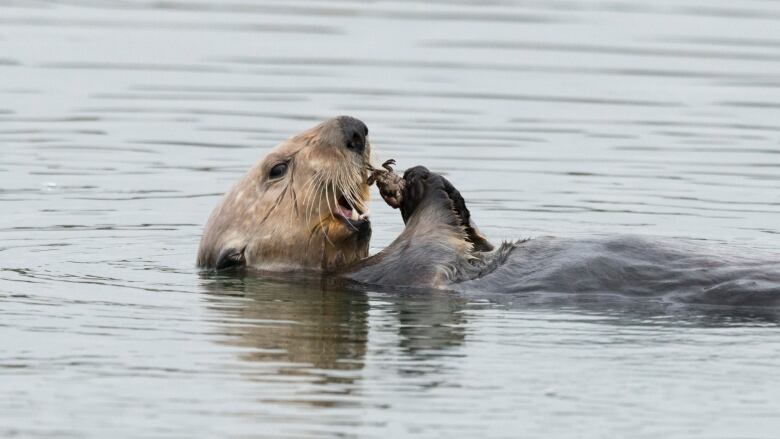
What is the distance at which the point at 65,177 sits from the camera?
38.2 feet

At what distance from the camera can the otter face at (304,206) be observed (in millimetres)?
8352

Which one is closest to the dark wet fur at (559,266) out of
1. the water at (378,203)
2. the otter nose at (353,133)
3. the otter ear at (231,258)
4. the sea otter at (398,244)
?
the sea otter at (398,244)

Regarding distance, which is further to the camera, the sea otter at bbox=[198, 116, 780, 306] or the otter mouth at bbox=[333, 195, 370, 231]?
the otter mouth at bbox=[333, 195, 370, 231]

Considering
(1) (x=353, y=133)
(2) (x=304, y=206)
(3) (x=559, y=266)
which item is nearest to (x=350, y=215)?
(2) (x=304, y=206)

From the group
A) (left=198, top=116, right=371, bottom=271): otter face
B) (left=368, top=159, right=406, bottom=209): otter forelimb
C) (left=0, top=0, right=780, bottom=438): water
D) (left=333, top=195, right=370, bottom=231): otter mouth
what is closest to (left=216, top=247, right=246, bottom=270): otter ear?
(left=198, top=116, right=371, bottom=271): otter face

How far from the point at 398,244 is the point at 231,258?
2.86ft

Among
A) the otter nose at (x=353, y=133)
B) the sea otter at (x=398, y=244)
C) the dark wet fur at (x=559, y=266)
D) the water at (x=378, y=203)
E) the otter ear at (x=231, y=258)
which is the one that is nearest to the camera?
the water at (x=378, y=203)

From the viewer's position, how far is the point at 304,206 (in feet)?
27.6

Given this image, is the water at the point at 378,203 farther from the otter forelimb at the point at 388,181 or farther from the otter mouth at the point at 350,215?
the otter forelimb at the point at 388,181

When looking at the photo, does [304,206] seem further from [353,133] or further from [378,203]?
[378,203]

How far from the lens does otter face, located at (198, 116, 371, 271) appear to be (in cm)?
835

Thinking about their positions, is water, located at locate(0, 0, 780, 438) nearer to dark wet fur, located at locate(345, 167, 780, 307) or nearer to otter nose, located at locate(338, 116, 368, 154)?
dark wet fur, located at locate(345, 167, 780, 307)

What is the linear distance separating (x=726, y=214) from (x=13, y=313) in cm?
490

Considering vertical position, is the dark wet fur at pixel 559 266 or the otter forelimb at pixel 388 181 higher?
the otter forelimb at pixel 388 181
